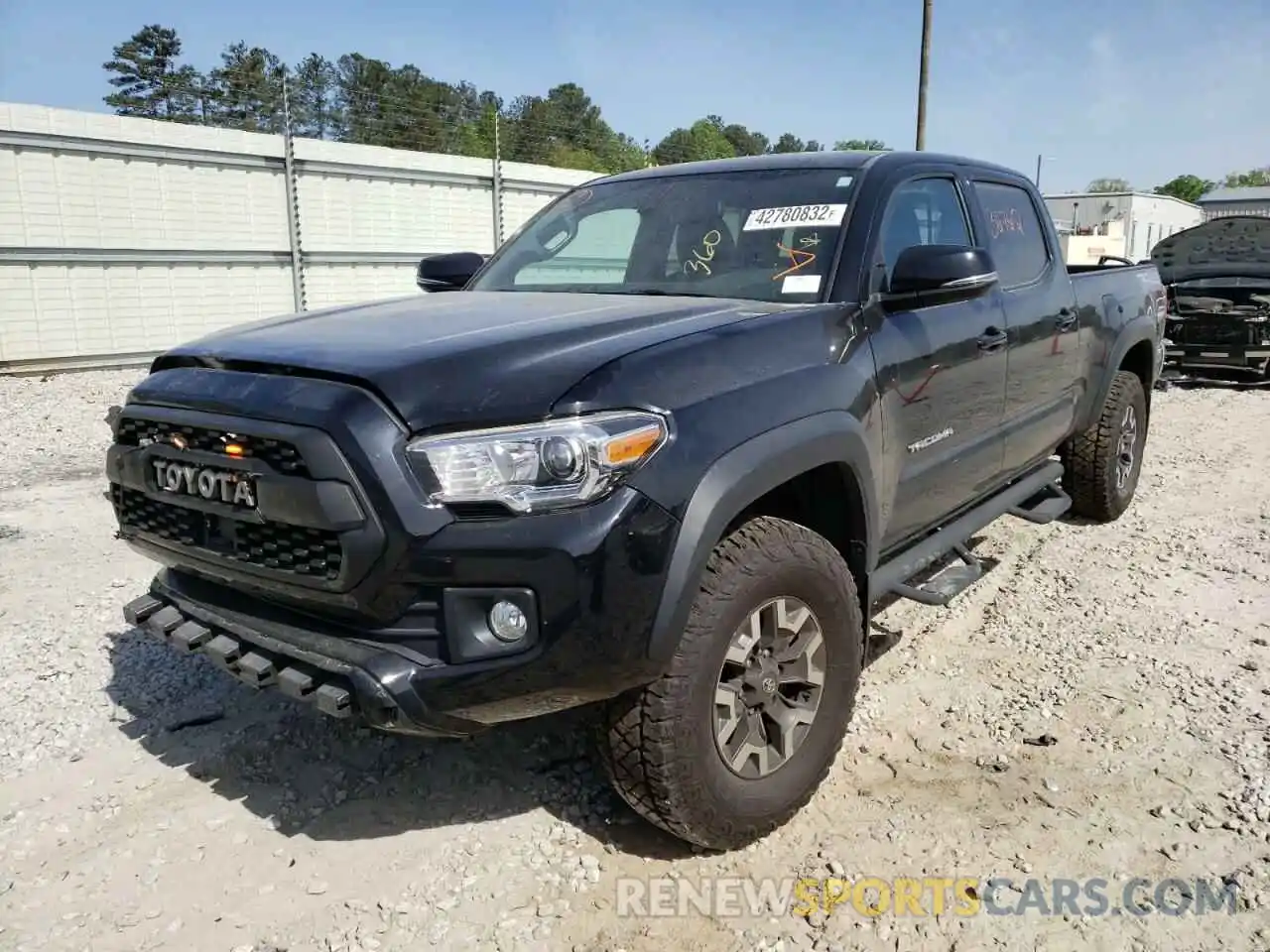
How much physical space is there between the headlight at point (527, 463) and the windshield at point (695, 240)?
3.85 feet

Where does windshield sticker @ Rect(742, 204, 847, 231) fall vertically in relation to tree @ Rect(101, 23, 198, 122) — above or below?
below

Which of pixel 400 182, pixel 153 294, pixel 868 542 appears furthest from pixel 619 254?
pixel 400 182

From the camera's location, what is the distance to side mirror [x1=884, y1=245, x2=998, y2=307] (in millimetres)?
3031

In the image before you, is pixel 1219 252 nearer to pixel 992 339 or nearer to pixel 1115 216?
pixel 992 339

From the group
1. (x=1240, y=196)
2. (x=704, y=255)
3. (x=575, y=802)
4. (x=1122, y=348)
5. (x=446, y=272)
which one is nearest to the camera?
(x=575, y=802)

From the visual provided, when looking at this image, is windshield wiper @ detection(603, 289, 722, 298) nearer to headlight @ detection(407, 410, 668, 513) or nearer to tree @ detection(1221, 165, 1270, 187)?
headlight @ detection(407, 410, 668, 513)

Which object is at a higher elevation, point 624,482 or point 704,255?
point 704,255

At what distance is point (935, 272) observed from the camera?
3.03 m

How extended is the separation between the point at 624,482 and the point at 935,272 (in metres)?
1.43

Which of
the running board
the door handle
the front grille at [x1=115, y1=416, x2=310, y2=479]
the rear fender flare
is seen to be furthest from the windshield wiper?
the rear fender flare

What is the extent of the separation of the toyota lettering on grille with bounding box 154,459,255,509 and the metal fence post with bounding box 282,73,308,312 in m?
11.2

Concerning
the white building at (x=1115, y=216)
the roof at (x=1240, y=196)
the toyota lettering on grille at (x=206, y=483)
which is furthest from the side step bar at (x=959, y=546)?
the roof at (x=1240, y=196)
